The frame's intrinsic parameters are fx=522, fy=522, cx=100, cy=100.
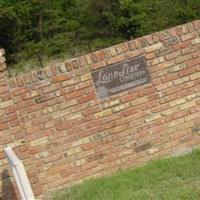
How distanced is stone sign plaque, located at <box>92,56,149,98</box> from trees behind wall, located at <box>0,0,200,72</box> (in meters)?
13.9

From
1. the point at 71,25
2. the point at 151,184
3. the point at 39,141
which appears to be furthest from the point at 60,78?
the point at 71,25

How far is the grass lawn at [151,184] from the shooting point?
5602 mm

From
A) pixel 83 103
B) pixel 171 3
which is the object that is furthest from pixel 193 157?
pixel 171 3

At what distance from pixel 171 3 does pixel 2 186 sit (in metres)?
15.9

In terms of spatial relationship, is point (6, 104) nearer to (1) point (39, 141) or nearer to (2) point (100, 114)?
(1) point (39, 141)

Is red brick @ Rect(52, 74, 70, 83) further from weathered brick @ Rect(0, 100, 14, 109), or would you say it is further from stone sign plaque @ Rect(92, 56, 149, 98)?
weathered brick @ Rect(0, 100, 14, 109)

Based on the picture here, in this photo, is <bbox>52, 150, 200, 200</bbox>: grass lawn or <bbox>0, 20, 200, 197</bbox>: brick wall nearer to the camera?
<bbox>52, 150, 200, 200</bbox>: grass lawn

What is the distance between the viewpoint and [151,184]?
5.99 meters

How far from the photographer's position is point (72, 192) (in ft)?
21.2

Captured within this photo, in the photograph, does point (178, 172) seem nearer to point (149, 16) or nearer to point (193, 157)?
point (193, 157)

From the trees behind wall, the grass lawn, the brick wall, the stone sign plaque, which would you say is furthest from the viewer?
the trees behind wall

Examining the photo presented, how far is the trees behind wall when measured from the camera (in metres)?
21.9

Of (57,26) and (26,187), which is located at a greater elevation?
(57,26)

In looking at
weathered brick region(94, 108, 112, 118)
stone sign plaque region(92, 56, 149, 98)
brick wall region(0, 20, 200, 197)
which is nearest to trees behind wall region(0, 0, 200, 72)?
brick wall region(0, 20, 200, 197)
